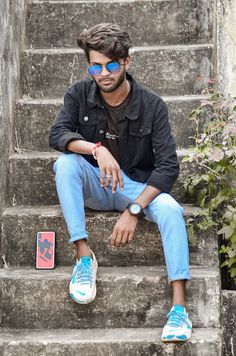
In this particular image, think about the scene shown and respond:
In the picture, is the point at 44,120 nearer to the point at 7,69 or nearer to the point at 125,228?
the point at 7,69

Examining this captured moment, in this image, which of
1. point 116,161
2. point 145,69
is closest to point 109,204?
point 116,161

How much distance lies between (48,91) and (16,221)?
1.30m

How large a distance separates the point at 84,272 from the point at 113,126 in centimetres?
92

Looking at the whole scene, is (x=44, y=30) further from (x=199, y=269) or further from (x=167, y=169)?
(x=199, y=269)

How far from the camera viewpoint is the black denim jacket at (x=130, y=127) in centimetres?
388

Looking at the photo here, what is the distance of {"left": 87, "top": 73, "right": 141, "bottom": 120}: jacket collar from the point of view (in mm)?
3953

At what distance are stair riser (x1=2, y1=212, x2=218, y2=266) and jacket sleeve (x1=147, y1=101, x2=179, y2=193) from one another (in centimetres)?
32

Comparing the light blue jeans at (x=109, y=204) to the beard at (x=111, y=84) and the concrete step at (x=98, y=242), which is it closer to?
the concrete step at (x=98, y=242)

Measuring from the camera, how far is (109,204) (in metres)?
3.99

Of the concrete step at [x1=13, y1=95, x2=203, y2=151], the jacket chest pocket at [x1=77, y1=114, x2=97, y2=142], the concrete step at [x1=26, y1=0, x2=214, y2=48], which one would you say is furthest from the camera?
the concrete step at [x1=26, y1=0, x2=214, y2=48]

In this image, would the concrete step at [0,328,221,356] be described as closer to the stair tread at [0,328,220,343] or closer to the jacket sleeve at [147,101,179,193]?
the stair tread at [0,328,220,343]

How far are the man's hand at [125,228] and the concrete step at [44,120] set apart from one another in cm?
110

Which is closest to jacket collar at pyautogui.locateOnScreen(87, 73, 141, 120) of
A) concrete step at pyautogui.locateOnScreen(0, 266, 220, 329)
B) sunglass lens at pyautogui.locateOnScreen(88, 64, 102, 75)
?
sunglass lens at pyautogui.locateOnScreen(88, 64, 102, 75)

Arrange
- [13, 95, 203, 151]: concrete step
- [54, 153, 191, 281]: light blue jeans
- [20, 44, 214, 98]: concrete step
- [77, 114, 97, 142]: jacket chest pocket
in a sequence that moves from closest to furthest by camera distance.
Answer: [54, 153, 191, 281]: light blue jeans → [77, 114, 97, 142]: jacket chest pocket → [13, 95, 203, 151]: concrete step → [20, 44, 214, 98]: concrete step
